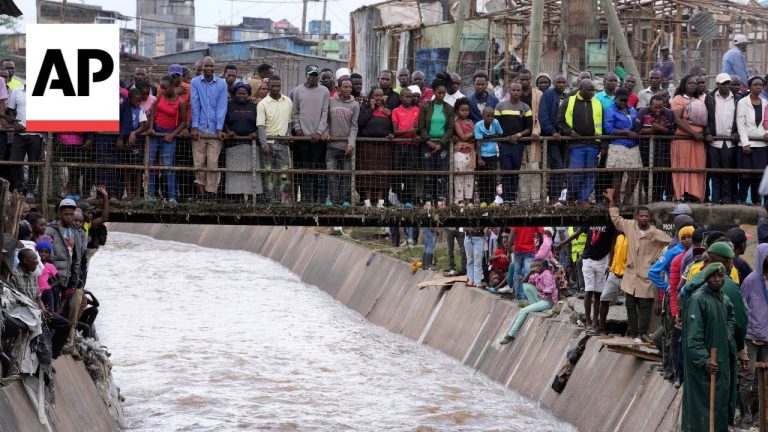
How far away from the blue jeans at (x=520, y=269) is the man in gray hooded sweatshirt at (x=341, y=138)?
4.37m

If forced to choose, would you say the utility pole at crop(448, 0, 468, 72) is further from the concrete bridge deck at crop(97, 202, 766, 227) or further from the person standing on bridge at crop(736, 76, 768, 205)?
the person standing on bridge at crop(736, 76, 768, 205)

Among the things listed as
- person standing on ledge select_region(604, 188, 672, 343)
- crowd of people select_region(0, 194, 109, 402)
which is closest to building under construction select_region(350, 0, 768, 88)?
person standing on ledge select_region(604, 188, 672, 343)

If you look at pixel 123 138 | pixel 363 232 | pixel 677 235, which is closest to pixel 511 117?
pixel 677 235

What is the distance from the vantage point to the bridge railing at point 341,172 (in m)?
18.5

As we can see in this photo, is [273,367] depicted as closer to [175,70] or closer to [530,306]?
[530,306]

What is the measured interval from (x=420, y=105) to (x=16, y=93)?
18.6ft

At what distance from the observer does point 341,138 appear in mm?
18875

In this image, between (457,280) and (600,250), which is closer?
(600,250)

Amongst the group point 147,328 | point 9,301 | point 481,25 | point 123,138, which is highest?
point 481,25

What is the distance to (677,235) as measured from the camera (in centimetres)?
1593

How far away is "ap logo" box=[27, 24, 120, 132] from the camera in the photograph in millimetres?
16812

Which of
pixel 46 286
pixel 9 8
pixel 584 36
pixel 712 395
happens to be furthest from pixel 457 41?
pixel 712 395

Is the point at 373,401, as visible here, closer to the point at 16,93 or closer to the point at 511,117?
the point at 511,117

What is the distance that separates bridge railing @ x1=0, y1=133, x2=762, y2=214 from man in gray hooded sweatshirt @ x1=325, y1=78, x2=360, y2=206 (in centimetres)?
2
